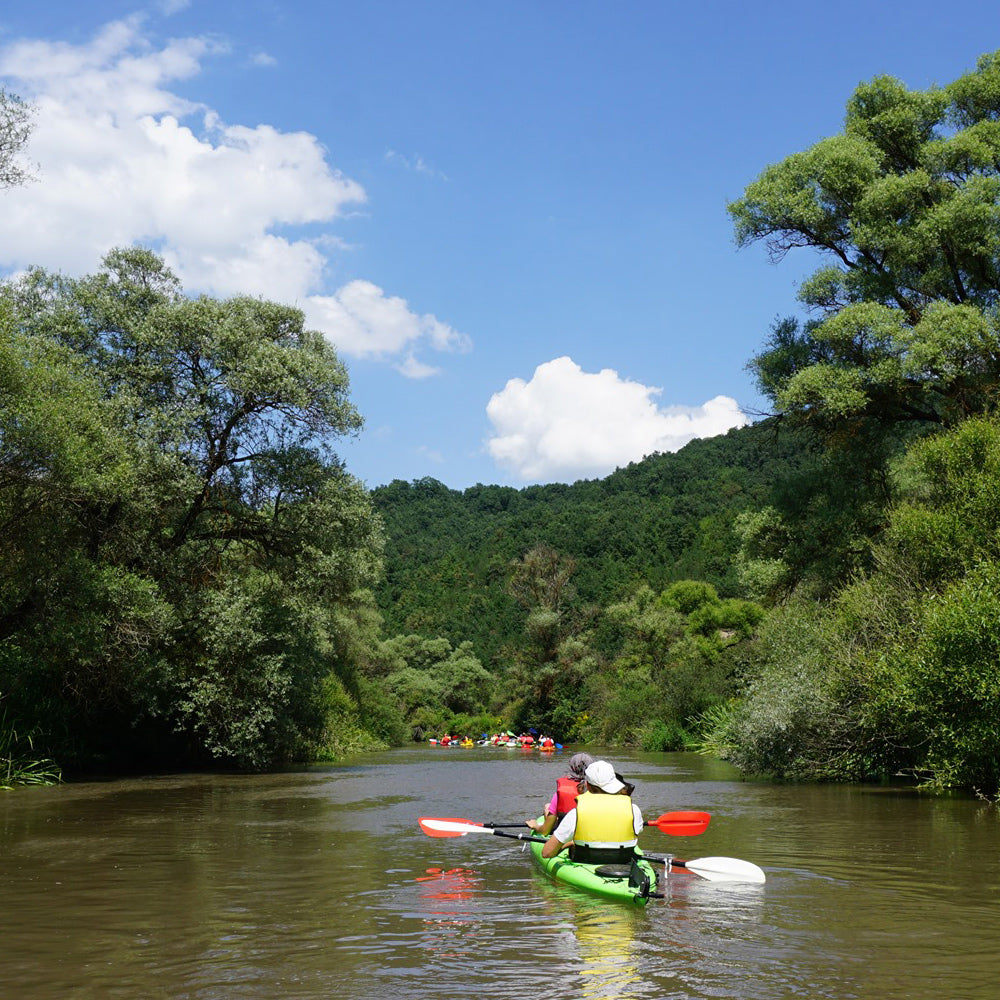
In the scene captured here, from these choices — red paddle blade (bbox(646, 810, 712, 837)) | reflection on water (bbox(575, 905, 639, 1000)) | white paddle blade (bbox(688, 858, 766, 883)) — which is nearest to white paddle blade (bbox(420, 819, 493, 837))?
red paddle blade (bbox(646, 810, 712, 837))

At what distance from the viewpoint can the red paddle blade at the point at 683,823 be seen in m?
11.4

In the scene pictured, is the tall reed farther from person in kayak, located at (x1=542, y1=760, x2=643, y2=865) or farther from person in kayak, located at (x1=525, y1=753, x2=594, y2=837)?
person in kayak, located at (x1=542, y1=760, x2=643, y2=865)

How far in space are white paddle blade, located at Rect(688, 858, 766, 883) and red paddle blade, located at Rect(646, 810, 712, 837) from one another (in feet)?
6.54

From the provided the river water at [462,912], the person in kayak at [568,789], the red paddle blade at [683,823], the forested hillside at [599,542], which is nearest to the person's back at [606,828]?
the river water at [462,912]

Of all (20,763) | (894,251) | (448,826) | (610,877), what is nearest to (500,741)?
(20,763)

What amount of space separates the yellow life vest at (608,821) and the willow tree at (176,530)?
12859 millimetres

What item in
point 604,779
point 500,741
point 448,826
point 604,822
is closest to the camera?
point 604,822

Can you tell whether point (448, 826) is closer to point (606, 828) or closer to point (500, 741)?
point (606, 828)

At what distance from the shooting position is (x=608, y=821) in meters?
9.09

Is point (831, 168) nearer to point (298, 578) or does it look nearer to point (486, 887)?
point (298, 578)

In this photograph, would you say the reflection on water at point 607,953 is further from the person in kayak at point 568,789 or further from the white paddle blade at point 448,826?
the white paddle blade at point 448,826

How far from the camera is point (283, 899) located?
8.67 m

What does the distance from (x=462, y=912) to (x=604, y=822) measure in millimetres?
1546

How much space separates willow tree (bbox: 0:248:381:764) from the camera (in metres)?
19.8
